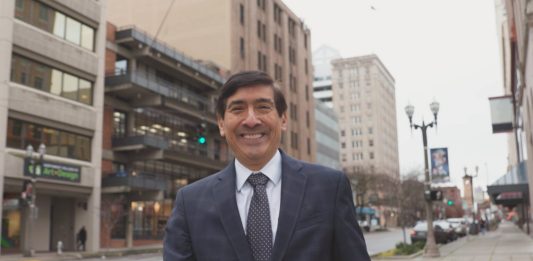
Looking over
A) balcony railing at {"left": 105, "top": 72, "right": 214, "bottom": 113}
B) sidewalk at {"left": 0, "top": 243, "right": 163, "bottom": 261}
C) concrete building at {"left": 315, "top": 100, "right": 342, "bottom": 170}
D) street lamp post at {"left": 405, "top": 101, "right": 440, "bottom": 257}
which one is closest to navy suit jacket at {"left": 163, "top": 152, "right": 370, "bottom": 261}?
street lamp post at {"left": 405, "top": 101, "right": 440, "bottom": 257}

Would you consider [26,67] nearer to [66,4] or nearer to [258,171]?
[66,4]

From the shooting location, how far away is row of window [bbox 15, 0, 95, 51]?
106ft

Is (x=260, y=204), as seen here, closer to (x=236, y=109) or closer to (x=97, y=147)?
(x=236, y=109)

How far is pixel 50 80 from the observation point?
34.0 metres

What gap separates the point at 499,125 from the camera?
40438 millimetres

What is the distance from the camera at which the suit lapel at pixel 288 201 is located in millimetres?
2609

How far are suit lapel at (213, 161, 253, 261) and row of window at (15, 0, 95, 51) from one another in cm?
3248

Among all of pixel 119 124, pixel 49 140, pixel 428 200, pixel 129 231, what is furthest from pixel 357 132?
pixel 428 200

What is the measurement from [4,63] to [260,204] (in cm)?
3096

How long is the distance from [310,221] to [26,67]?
32823 millimetres

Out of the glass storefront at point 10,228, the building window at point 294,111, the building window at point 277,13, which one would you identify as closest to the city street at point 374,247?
the glass storefront at point 10,228

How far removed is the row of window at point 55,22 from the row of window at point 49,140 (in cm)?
576

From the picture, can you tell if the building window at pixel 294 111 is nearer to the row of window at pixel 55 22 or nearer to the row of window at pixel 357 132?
the row of window at pixel 55 22

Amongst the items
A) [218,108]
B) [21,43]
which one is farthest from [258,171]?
[21,43]
